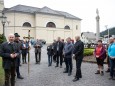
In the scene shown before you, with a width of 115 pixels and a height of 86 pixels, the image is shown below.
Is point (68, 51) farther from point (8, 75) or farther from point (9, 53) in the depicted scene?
point (9, 53)

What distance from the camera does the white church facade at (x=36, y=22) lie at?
5709 centimetres

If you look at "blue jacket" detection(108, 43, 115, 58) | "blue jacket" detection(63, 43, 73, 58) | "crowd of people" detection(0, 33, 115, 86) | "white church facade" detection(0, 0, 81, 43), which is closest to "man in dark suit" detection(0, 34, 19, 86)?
"crowd of people" detection(0, 33, 115, 86)

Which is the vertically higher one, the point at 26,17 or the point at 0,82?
the point at 26,17

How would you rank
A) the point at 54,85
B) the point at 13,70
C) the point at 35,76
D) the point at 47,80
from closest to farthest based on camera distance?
the point at 13,70, the point at 54,85, the point at 47,80, the point at 35,76

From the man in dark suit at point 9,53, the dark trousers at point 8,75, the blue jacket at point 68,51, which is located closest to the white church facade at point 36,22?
the blue jacket at point 68,51

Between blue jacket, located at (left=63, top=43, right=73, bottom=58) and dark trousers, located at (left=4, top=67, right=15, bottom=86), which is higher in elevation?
blue jacket, located at (left=63, top=43, right=73, bottom=58)

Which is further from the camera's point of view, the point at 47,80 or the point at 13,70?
the point at 47,80

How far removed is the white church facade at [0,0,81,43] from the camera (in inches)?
2248

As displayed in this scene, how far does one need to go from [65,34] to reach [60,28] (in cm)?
305

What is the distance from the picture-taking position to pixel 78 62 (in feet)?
35.9

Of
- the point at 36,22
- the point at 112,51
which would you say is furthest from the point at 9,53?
the point at 36,22

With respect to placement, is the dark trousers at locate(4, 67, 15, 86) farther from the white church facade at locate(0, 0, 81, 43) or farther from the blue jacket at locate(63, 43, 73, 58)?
the white church facade at locate(0, 0, 81, 43)

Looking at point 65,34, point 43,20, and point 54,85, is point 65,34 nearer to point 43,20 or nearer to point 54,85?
point 43,20

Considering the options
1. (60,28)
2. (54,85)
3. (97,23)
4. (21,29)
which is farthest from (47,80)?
(60,28)
